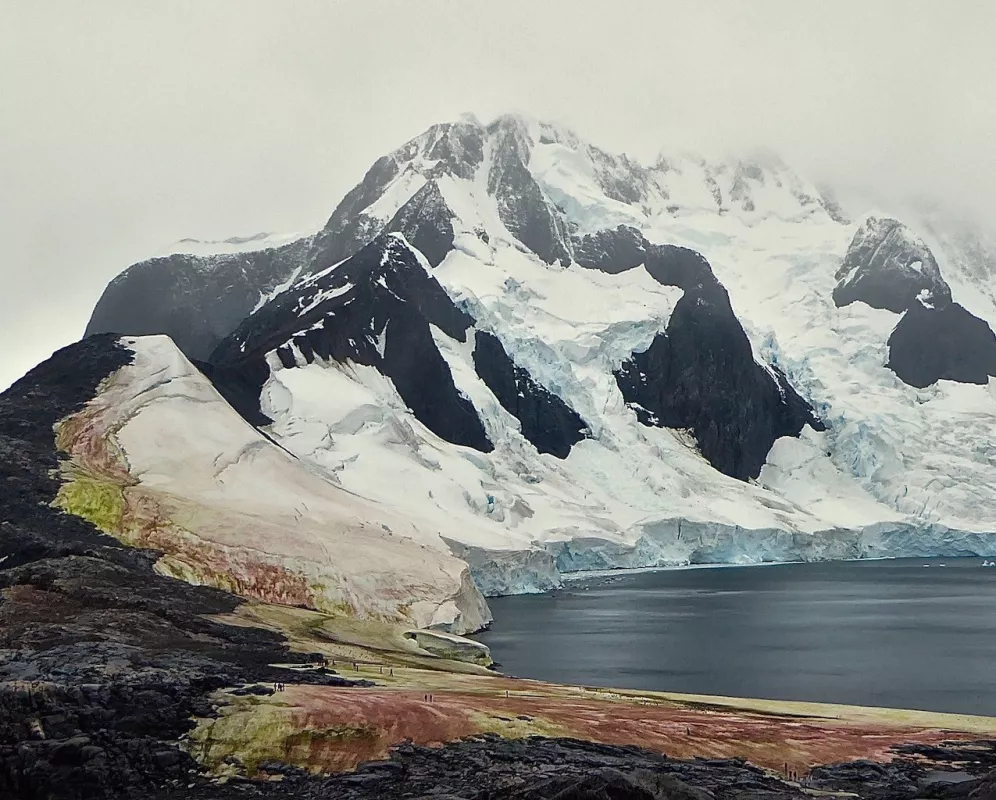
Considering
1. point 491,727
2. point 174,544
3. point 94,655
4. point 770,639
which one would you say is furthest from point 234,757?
point 770,639

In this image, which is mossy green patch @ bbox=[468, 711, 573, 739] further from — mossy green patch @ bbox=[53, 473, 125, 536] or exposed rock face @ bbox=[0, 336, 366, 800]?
mossy green patch @ bbox=[53, 473, 125, 536]

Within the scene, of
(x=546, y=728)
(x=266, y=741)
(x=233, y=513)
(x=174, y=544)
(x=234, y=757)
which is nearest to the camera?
(x=234, y=757)

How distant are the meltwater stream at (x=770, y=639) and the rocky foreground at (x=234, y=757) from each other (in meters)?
24.9

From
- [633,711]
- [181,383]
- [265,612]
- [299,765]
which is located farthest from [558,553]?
[299,765]

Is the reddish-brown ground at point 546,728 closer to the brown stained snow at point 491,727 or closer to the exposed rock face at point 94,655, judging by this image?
the brown stained snow at point 491,727

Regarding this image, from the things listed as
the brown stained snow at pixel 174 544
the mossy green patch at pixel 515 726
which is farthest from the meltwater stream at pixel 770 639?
the mossy green patch at pixel 515 726

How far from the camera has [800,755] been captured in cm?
4019

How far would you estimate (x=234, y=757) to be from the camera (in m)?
34.4

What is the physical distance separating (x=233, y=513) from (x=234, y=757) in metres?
53.7

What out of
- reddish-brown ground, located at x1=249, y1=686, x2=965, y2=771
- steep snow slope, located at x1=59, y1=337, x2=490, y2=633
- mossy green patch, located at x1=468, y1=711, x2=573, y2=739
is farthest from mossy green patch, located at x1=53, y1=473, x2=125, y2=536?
mossy green patch, located at x1=468, y1=711, x2=573, y2=739

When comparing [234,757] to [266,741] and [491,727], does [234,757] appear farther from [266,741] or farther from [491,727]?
[491,727]

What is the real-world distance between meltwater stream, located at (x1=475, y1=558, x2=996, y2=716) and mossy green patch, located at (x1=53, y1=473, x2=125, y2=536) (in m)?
32.0

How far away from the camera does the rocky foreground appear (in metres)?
31.5

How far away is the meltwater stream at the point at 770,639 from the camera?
70.6 meters
